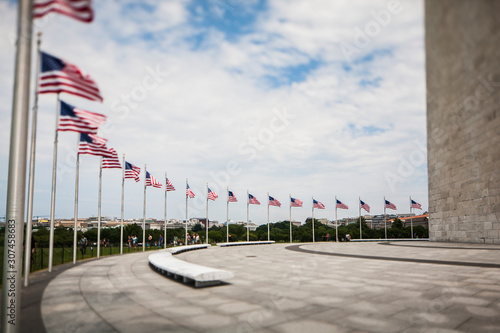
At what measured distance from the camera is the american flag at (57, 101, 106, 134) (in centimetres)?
1345

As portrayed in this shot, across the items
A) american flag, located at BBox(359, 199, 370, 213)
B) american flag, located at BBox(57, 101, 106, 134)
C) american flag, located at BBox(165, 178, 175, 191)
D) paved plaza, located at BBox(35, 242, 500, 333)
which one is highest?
american flag, located at BBox(57, 101, 106, 134)

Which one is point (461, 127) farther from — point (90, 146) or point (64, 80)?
point (64, 80)

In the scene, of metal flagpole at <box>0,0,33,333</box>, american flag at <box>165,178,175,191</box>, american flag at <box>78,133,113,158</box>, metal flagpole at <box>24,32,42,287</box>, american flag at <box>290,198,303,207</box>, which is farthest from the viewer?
american flag at <box>290,198,303,207</box>

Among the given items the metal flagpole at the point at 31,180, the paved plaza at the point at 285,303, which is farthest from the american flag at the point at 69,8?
the metal flagpole at the point at 31,180

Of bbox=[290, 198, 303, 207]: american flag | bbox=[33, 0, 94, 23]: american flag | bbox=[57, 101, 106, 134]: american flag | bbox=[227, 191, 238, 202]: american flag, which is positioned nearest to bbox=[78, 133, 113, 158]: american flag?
bbox=[57, 101, 106, 134]: american flag

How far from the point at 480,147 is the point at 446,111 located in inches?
266

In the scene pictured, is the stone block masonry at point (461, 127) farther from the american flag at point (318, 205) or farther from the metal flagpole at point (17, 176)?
the metal flagpole at point (17, 176)

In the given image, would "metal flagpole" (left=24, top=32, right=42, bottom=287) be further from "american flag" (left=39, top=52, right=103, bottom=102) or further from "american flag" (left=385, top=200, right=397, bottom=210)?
"american flag" (left=385, top=200, right=397, bottom=210)

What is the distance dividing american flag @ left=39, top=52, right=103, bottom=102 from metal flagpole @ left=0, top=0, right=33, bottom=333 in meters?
3.46

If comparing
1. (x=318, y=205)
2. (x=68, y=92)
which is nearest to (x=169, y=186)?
(x=318, y=205)

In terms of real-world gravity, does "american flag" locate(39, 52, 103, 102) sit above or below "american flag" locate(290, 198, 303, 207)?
above

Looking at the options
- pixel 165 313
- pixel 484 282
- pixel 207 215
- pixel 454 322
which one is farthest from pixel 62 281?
pixel 207 215

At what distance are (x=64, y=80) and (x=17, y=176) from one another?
4346 mm

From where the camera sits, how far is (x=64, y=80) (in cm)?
938
